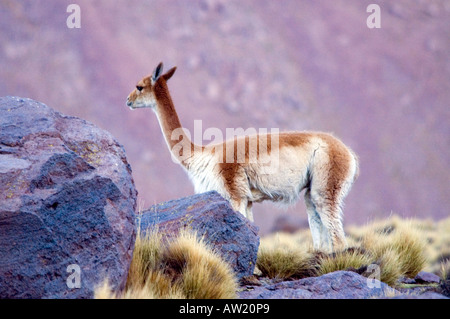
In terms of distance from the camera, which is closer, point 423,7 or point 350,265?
point 350,265

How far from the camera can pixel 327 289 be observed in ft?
18.1

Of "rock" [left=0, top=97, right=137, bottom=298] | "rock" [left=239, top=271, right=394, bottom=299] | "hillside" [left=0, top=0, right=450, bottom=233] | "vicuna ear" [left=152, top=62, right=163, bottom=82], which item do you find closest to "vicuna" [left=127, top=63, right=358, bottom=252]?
"vicuna ear" [left=152, top=62, right=163, bottom=82]

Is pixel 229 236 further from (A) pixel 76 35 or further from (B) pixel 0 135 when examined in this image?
(A) pixel 76 35

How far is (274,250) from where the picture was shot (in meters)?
7.43

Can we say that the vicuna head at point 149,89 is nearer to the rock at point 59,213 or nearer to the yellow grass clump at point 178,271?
the yellow grass clump at point 178,271

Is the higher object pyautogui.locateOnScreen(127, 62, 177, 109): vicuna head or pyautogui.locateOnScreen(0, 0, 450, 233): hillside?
pyautogui.locateOnScreen(0, 0, 450, 233): hillside

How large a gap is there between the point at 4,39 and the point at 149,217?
1436 inches

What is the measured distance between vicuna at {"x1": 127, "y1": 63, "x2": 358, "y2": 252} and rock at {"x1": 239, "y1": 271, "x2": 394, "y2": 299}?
2.67 meters

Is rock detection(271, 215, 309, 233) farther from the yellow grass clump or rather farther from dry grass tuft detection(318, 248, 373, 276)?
the yellow grass clump

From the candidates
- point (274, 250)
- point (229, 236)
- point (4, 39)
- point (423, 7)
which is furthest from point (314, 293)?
point (423, 7)

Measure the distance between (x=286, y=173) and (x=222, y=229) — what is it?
9.20 ft

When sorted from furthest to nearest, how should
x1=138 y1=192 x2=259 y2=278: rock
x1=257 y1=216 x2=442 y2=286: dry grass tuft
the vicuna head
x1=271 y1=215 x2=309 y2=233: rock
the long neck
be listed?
1. x1=271 y1=215 x2=309 y2=233: rock
2. the vicuna head
3. the long neck
4. x1=257 y1=216 x2=442 y2=286: dry grass tuft
5. x1=138 y1=192 x2=259 y2=278: rock

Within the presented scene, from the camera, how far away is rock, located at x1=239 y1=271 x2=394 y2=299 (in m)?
5.37

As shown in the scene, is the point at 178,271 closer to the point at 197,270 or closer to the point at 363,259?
the point at 197,270
